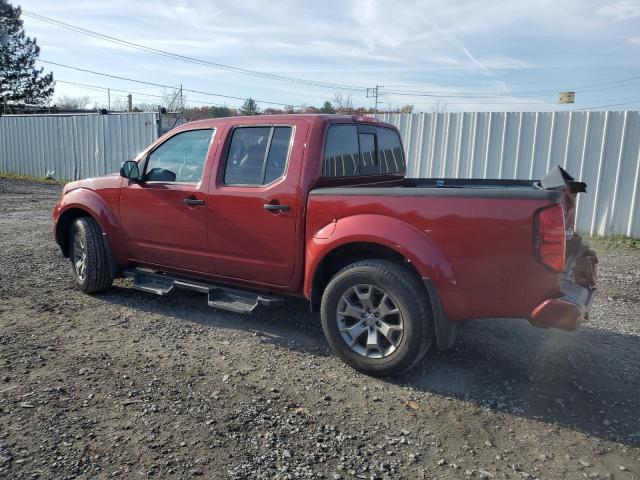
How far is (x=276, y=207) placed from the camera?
415 centimetres

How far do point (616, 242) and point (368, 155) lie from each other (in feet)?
19.9

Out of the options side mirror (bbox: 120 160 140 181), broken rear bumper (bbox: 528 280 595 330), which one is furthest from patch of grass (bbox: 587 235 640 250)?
side mirror (bbox: 120 160 140 181)

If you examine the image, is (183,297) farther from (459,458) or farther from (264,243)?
(459,458)

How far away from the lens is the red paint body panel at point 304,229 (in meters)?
3.27

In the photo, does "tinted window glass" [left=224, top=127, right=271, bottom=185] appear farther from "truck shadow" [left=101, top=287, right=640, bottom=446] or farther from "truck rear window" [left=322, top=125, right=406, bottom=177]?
"truck shadow" [left=101, top=287, right=640, bottom=446]

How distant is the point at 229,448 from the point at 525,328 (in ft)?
10.4

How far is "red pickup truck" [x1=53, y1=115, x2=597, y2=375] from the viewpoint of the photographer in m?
3.27

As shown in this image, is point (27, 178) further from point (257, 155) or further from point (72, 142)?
point (257, 155)

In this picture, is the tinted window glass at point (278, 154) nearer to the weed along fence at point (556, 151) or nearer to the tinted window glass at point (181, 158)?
the tinted window glass at point (181, 158)

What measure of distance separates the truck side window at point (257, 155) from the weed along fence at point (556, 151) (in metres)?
6.70

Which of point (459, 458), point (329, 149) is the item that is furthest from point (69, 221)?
point (459, 458)

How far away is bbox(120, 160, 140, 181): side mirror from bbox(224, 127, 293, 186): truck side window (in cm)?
111

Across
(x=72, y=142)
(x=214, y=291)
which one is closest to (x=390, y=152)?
(x=214, y=291)

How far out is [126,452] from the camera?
2.84 metres
